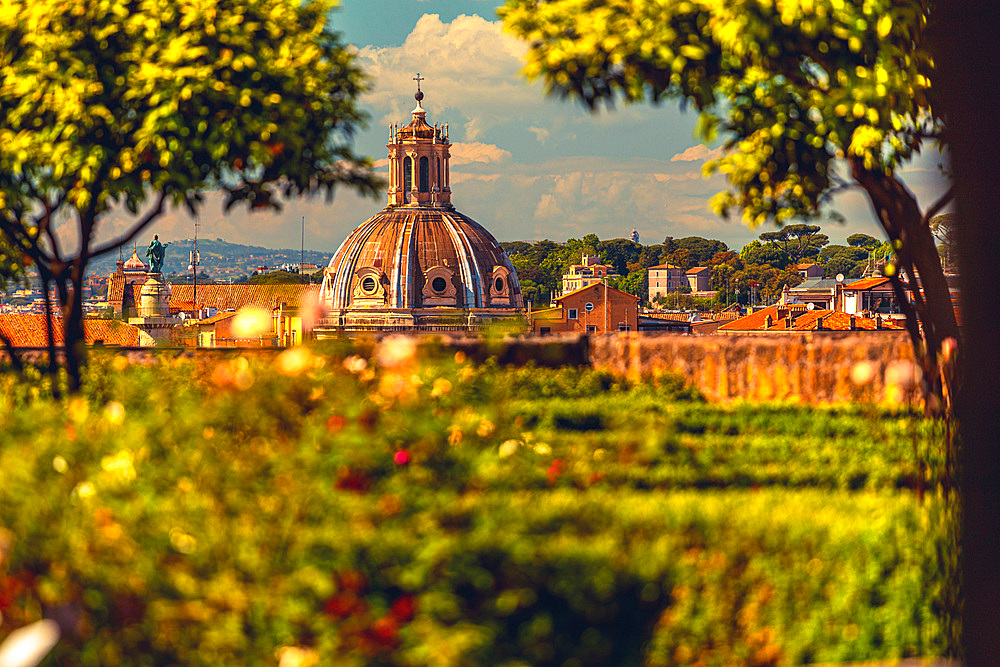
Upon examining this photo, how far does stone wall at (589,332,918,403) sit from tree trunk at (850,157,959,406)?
2.38 feet

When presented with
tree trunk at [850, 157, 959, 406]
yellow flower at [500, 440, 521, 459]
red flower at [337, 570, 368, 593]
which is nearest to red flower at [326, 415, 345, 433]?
yellow flower at [500, 440, 521, 459]

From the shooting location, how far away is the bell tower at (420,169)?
6756 cm

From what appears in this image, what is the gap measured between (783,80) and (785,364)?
3.42 m

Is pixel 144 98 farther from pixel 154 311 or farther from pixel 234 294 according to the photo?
pixel 234 294

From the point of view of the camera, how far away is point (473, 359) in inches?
439

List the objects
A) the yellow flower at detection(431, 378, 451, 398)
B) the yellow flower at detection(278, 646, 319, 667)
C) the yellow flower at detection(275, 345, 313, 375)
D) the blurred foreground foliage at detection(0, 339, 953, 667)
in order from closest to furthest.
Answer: the yellow flower at detection(278, 646, 319, 667) < the blurred foreground foliage at detection(0, 339, 953, 667) < the yellow flower at detection(275, 345, 313, 375) < the yellow flower at detection(431, 378, 451, 398)

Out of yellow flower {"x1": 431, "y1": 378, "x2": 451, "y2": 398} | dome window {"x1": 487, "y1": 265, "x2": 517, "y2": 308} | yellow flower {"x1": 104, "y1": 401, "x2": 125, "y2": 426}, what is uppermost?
dome window {"x1": 487, "y1": 265, "x2": 517, "y2": 308}

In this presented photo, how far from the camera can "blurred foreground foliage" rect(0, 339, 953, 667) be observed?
4.05 m

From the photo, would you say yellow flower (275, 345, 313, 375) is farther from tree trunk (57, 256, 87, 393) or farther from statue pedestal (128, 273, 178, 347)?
statue pedestal (128, 273, 178, 347)

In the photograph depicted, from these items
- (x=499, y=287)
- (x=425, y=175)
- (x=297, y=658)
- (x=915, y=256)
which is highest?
(x=425, y=175)

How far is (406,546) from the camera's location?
4238 millimetres

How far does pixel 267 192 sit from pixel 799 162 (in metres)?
6.02

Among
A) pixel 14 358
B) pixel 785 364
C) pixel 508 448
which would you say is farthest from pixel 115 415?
pixel 785 364

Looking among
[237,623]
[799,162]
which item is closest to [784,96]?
[799,162]
